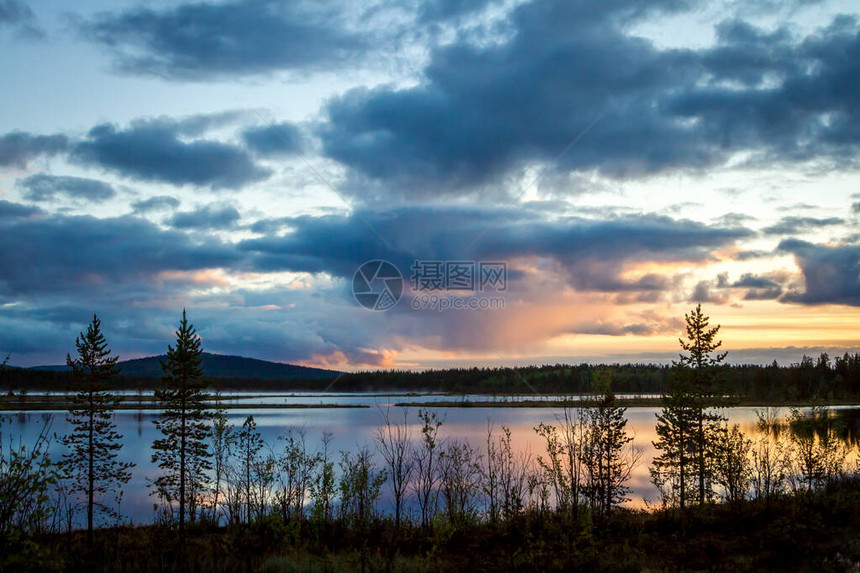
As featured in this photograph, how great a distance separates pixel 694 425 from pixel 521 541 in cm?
2165

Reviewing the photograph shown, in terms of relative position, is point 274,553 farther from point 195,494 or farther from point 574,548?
point 195,494

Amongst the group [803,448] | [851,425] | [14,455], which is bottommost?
[851,425]

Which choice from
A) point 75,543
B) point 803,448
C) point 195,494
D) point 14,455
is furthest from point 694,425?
point 14,455

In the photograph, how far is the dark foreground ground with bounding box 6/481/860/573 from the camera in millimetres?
13531

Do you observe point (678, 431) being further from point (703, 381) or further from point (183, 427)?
point (183, 427)

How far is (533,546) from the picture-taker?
15.6 meters

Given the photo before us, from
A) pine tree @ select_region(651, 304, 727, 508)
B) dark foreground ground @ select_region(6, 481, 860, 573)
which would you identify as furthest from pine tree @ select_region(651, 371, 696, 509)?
dark foreground ground @ select_region(6, 481, 860, 573)

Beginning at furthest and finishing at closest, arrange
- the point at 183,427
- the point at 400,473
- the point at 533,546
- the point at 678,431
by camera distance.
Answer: the point at 678,431 → the point at 183,427 → the point at 400,473 → the point at 533,546

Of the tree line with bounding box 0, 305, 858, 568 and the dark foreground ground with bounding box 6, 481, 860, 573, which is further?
the tree line with bounding box 0, 305, 858, 568

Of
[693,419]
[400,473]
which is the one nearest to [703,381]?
[693,419]

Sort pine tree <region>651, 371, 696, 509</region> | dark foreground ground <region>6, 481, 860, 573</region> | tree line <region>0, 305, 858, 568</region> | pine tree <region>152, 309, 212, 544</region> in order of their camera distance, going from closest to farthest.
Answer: dark foreground ground <region>6, 481, 860, 573</region>
tree line <region>0, 305, 858, 568</region>
pine tree <region>152, 309, 212, 544</region>
pine tree <region>651, 371, 696, 509</region>

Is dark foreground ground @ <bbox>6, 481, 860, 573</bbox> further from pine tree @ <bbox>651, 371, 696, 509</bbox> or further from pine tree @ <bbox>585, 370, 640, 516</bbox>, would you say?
pine tree @ <bbox>651, 371, 696, 509</bbox>

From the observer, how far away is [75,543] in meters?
17.7

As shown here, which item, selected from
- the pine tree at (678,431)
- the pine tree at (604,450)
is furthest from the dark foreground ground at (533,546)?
the pine tree at (678,431)
